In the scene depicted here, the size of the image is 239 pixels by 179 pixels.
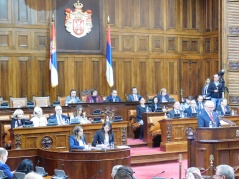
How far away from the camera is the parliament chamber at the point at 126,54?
13.0 meters

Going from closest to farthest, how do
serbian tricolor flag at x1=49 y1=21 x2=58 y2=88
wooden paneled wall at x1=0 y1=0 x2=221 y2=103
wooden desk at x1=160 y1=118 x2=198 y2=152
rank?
wooden desk at x1=160 y1=118 x2=198 y2=152 → serbian tricolor flag at x1=49 y1=21 x2=58 y2=88 → wooden paneled wall at x1=0 y1=0 x2=221 y2=103

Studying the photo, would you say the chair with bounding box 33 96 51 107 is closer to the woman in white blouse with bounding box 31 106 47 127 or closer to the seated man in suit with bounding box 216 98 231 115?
the woman in white blouse with bounding box 31 106 47 127

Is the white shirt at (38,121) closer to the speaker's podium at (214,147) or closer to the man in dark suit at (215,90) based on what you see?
the speaker's podium at (214,147)

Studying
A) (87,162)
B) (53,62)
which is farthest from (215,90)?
(87,162)

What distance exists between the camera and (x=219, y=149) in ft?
27.7

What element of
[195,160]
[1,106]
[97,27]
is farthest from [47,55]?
[195,160]

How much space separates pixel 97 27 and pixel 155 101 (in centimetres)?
395

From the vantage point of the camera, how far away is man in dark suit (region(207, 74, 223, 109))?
525 inches

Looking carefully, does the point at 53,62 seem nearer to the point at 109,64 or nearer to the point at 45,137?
the point at 109,64

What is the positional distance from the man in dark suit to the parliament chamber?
4.17 ft

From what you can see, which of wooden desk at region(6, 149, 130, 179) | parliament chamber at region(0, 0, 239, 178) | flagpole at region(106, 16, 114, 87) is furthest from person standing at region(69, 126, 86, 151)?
flagpole at region(106, 16, 114, 87)

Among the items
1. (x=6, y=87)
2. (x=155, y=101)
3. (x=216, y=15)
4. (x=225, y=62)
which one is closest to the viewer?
(x=155, y=101)

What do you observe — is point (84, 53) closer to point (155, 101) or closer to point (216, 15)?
point (155, 101)

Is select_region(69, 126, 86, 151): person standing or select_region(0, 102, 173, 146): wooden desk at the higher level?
select_region(0, 102, 173, 146): wooden desk
